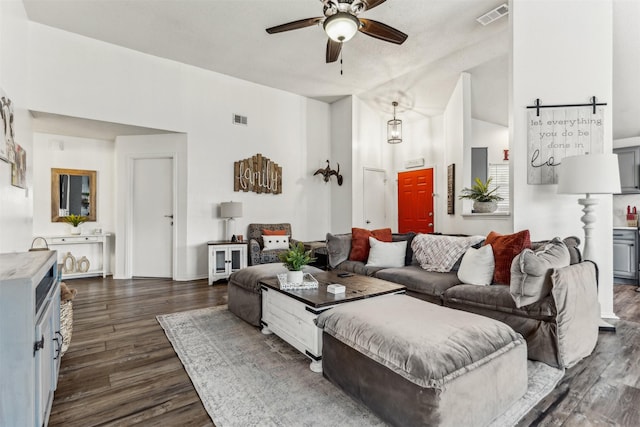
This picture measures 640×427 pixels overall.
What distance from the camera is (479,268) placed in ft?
8.90

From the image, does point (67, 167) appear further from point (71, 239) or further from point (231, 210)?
point (231, 210)

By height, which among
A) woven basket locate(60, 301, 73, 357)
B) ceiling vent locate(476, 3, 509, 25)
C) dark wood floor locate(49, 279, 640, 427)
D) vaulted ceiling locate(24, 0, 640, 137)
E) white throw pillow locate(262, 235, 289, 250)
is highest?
vaulted ceiling locate(24, 0, 640, 137)

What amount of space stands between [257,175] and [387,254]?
3.06m

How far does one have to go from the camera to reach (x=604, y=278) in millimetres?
3066

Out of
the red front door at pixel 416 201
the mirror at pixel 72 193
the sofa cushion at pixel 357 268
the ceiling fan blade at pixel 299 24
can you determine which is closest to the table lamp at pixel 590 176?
the sofa cushion at pixel 357 268

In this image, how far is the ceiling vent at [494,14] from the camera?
138 inches

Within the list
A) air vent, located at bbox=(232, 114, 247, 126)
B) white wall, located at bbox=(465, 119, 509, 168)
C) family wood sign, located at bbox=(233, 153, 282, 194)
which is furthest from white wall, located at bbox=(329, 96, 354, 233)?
white wall, located at bbox=(465, 119, 509, 168)

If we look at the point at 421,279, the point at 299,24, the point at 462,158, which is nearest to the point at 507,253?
the point at 421,279

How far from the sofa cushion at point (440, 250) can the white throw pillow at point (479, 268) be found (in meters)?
0.32

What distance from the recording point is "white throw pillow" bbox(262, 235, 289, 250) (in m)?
5.23

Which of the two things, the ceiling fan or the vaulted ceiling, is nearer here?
the ceiling fan

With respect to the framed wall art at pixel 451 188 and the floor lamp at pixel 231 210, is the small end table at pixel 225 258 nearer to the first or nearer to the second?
the floor lamp at pixel 231 210

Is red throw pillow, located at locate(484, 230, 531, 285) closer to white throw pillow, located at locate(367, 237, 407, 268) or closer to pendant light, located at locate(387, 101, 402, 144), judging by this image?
white throw pillow, located at locate(367, 237, 407, 268)

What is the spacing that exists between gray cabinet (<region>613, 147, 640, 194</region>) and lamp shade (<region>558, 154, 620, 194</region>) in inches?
119
